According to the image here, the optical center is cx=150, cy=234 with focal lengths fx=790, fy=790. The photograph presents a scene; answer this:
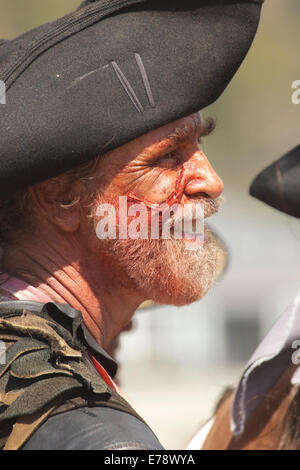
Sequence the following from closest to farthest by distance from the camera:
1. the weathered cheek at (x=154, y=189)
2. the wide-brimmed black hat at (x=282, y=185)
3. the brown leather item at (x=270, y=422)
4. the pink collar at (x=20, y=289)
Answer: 1. the pink collar at (x=20, y=289)
2. the brown leather item at (x=270, y=422)
3. the weathered cheek at (x=154, y=189)
4. the wide-brimmed black hat at (x=282, y=185)

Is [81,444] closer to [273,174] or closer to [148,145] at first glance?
[148,145]

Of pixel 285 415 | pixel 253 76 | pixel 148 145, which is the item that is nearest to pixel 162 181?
pixel 148 145

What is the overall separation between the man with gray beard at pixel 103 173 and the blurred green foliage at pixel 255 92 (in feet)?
59.1

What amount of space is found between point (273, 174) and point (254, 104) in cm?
2308

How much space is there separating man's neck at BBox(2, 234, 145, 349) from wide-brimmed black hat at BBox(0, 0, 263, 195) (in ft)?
0.83

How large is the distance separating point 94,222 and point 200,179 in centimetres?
39

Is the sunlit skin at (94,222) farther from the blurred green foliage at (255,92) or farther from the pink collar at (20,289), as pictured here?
the blurred green foliage at (255,92)

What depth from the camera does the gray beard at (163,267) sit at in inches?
102

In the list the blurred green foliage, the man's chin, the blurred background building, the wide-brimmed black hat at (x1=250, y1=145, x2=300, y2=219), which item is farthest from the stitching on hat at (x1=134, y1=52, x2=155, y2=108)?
the blurred green foliage

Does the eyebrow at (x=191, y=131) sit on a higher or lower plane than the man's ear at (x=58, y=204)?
higher

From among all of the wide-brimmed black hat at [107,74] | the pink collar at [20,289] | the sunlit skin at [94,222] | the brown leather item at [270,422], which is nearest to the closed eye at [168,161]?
the sunlit skin at [94,222]

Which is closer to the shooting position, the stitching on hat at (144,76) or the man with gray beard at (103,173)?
the man with gray beard at (103,173)

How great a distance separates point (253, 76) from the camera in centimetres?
2489

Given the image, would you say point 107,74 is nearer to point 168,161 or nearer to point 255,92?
point 168,161
